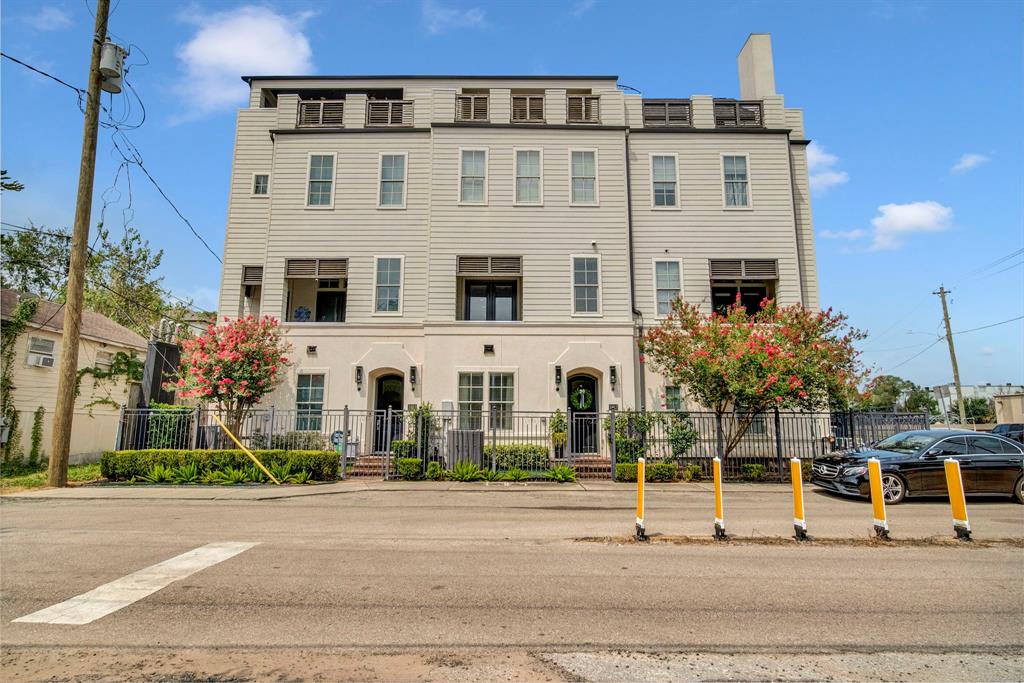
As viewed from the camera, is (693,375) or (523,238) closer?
(693,375)

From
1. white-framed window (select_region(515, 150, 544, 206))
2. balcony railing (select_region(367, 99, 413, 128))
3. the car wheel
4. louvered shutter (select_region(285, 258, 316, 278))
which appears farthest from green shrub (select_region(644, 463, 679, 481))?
balcony railing (select_region(367, 99, 413, 128))

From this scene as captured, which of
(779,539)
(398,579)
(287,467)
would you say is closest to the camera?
(398,579)

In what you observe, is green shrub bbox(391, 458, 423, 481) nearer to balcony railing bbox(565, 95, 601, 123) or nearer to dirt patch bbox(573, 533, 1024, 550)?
dirt patch bbox(573, 533, 1024, 550)

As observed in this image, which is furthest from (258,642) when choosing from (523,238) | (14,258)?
(14,258)

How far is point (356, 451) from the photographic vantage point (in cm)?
1703

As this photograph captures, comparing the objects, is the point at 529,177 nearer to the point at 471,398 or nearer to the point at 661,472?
the point at 471,398

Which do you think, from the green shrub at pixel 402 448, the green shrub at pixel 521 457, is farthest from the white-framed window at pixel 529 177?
the green shrub at pixel 402 448

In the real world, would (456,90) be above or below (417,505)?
above

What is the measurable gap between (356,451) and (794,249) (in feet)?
51.7

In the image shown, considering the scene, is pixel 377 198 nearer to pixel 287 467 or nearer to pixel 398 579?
pixel 287 467

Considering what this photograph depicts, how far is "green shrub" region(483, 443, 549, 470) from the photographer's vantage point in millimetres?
15820

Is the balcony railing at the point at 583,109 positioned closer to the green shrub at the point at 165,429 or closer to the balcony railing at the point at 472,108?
the balcony railing at the point at 472,108

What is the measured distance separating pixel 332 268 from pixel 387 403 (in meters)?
4.98

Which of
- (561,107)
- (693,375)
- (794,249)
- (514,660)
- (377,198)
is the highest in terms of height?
(561,107)
